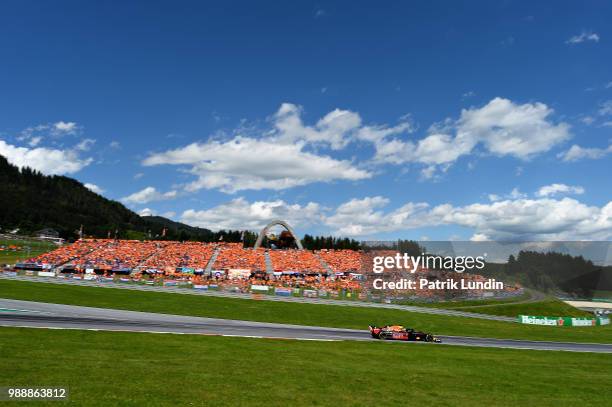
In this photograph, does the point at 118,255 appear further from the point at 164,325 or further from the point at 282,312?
the point at 164,325

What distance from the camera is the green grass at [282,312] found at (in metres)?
48.5

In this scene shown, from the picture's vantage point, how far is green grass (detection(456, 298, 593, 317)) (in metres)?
67.9

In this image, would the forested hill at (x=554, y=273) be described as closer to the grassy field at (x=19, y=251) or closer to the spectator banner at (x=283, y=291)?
the spectator banner at (x=283, y=291)

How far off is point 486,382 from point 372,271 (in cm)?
5567

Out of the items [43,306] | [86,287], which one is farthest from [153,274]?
[43,306]

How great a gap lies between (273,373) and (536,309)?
2687 inches

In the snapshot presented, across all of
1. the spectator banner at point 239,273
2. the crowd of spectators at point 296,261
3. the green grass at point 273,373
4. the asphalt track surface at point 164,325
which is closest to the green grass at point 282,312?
the asphalt track surface at point 164,325

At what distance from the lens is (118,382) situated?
15578mm

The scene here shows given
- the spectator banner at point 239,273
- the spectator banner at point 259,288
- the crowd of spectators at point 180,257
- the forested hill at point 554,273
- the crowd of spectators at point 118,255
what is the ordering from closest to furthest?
the spectator banner at point 259,288
the forested hill at point 554,273
the spectator banner at point 239,273
the crowd of spectators at point 118,255
the crowd of spectators at point 180,257

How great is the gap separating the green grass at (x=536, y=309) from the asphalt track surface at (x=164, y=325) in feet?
82.9

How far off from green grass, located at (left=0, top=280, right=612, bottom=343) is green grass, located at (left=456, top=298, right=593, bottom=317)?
10021mm

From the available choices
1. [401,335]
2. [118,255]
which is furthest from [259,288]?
[118,255]

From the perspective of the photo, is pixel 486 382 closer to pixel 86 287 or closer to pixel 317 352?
pixel 317 352

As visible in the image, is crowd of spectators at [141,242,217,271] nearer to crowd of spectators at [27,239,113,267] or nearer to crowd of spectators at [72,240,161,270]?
crowd of spectators at [72,240,161,270]
